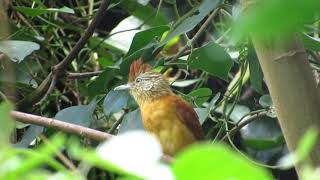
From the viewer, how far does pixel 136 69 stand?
10.3 ft

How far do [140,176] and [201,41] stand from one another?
349cm

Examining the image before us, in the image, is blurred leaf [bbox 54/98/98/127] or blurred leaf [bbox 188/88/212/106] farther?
blurred leaf [bbox 188/88/212/106]

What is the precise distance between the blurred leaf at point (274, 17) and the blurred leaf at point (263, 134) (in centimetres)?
292

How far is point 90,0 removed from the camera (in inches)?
147

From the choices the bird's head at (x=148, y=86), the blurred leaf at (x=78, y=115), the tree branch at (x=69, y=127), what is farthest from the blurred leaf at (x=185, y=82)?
the tree branch at (x=69, y=127)

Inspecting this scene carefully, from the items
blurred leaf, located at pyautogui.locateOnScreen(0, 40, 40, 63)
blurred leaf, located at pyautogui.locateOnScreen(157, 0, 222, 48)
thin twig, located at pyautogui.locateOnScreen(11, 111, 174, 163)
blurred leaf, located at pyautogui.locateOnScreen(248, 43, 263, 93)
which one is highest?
thin twig, located at pyautogui.locateOnScreen(11, 111, 174, 163)

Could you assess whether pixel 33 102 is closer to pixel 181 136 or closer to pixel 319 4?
pixel 181 136

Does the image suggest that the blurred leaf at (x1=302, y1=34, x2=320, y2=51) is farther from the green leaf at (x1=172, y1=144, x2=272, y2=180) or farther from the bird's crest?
the green leaf at (x1=172, y1=144, x2=272, y2=180)

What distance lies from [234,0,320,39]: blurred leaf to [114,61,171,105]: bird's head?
8.99ft

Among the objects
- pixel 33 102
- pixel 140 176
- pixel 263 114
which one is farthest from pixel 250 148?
pixel 140 176

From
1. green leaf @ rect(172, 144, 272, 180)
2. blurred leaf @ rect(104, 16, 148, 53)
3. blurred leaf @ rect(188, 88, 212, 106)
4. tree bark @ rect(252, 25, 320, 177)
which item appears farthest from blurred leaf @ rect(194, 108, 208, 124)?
green leaf @ rect(172, 144, 272, 180)

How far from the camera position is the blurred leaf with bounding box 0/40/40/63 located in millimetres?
2637

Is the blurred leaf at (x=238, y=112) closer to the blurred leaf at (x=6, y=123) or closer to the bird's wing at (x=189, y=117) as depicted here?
the bird's wing at (x=189, y=117)

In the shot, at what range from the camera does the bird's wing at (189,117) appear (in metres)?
2.88
